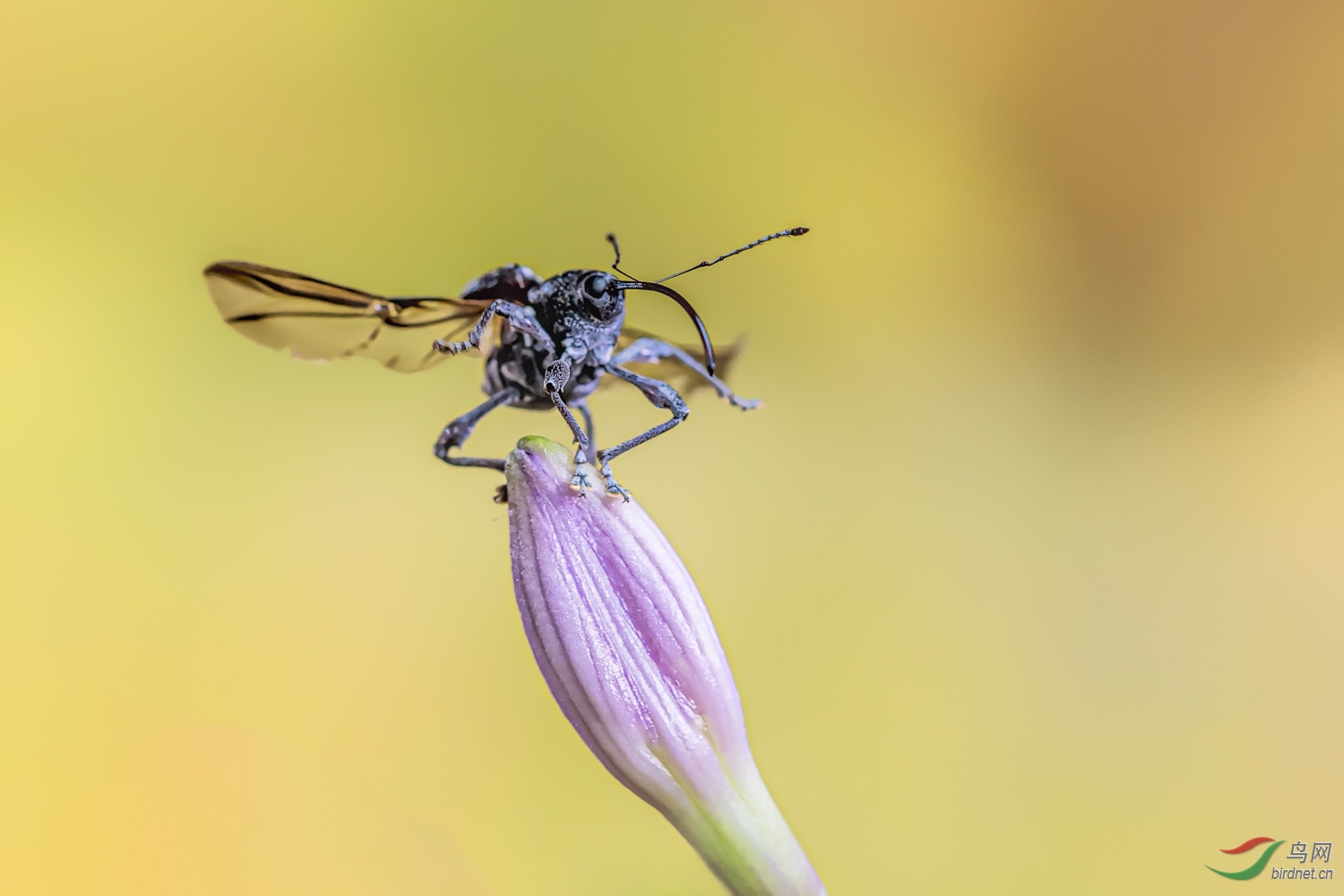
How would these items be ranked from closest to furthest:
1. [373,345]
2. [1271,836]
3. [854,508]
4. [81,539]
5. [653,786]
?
[653,786] < [373,345] < [81,539] < [1271,836] < [854,508]

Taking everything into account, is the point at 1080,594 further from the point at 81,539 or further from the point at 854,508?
the point at 81,539

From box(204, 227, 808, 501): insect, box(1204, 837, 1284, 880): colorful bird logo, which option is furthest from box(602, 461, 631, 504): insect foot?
box(1204, 837, 1284, 880): colorful bird logo

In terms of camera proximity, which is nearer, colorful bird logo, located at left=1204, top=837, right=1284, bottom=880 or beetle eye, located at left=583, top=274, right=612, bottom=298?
beetle eye, located at left=583, top=274, right=612, bottom=298

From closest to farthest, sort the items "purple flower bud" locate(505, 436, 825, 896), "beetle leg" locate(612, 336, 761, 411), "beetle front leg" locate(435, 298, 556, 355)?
"purple flower bud" locate(505, 436, 825, 896)
"beetle front leg" locate(435, 298, 556, 355)
"beetle leg" locate(612, 336, 761, 411)

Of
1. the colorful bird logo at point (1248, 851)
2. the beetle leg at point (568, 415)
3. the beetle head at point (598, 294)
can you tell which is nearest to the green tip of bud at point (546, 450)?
the beetle leg at point (568, 415)

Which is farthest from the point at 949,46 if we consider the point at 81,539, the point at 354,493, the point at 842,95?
the point at 81,539

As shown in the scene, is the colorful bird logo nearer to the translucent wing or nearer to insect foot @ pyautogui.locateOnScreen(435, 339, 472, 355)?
the translucent wing
